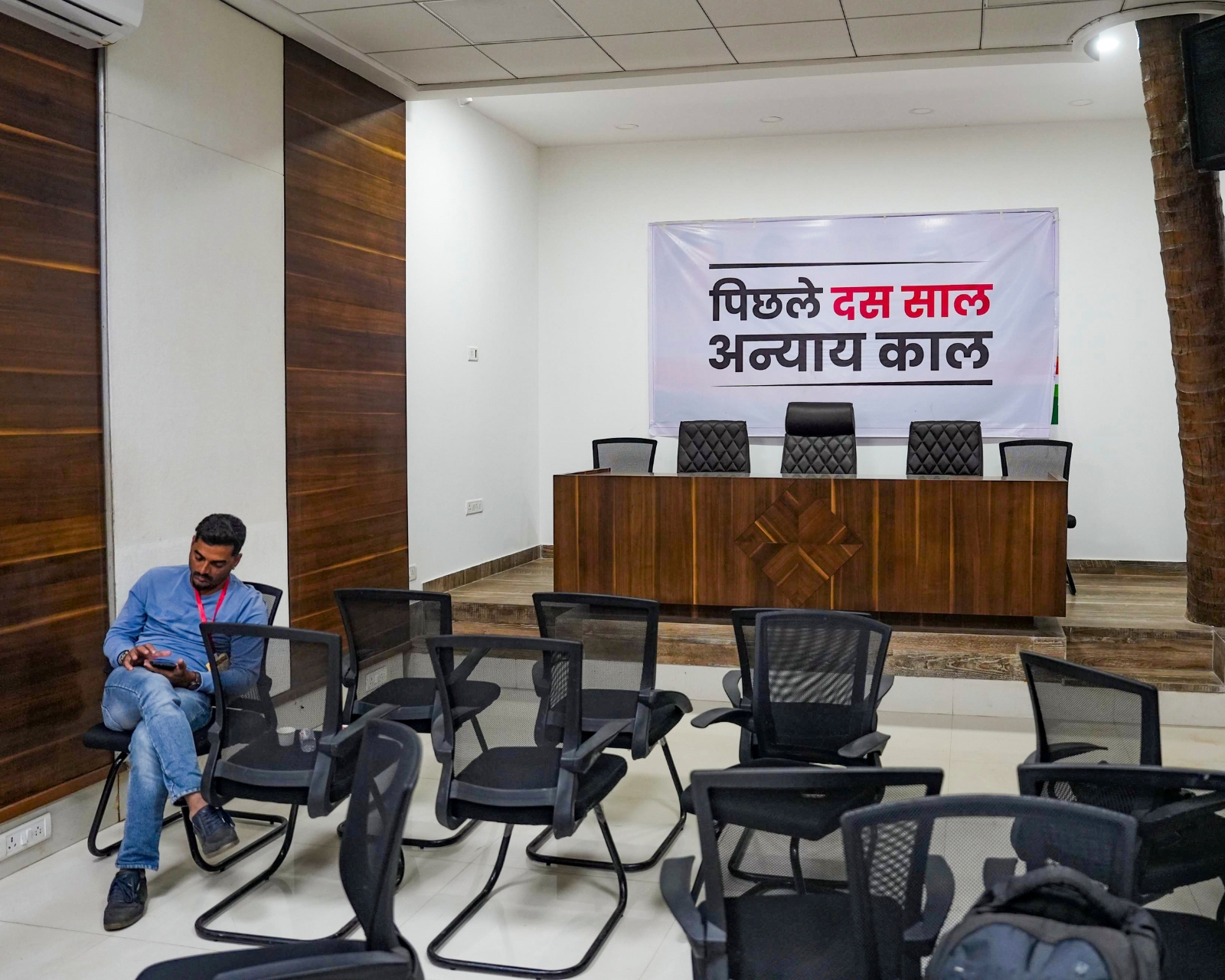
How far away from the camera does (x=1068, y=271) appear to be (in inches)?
309

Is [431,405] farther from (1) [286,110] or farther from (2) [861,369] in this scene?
(2) [861,369]

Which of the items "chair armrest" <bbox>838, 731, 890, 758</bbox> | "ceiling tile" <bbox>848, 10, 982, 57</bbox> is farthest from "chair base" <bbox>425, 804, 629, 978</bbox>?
"ceiling tile" <bbox>848, 10, 982, 57</bbox>

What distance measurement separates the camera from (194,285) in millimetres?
4535

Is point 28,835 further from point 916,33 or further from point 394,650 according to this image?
point 916,33

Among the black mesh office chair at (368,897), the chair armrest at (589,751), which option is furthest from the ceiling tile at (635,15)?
the black mesh office chair at (368,897)

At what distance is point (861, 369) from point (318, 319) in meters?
4.21

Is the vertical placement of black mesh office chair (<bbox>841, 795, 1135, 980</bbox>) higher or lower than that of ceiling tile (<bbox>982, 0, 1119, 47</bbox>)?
lower

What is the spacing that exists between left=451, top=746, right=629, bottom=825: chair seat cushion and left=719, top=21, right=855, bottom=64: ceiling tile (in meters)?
3.39

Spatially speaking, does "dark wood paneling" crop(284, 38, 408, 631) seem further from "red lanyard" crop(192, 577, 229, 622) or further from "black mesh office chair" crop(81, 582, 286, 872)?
"red lanyard" crop(192, 577, 229, 622)

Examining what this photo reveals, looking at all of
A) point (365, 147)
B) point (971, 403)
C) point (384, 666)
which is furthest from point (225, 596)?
point (971, 403)

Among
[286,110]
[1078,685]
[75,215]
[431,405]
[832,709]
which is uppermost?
[286,110]

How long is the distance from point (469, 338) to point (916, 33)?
3419mm

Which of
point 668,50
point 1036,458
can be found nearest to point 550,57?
point 668,50

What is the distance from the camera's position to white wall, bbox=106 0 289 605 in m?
4.14
